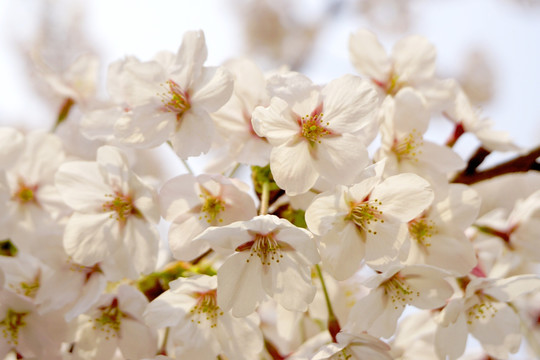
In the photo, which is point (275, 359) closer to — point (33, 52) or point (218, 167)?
point (218, 167)

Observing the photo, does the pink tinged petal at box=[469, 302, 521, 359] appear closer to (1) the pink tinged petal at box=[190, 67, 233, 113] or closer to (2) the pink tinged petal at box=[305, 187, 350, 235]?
(2) the pink tinged petal at box=[305, 187, 350, 235]

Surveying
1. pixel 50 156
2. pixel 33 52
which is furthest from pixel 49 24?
pixel 50 156

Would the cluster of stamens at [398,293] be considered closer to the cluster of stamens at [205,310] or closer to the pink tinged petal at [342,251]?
the pink tinged petal at [342,251]

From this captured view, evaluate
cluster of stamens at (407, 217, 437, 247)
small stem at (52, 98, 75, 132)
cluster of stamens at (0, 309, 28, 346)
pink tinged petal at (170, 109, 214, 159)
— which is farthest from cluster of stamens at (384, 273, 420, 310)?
small stem at (52, 98, 75, 132)

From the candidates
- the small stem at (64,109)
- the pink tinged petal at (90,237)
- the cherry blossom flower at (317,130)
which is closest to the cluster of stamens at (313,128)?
the cherry blossom flower at (317,130)

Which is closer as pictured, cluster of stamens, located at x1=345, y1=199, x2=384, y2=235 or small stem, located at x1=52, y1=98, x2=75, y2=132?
cluster of stamens, located at x1=345, y1=199, x2=384, y2=235

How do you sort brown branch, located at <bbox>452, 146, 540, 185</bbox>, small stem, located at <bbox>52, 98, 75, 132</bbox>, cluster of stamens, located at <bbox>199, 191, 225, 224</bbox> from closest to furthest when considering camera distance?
cluster of stamens, located at <bbox>199, 191, 225, 224</bbox>, brown branch, located at <bbox>452, 146, 540, 185</bbox>, small stem, located at <bbox>52, 98, 75, 132</bbox>

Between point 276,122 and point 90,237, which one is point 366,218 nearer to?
point 276,122
